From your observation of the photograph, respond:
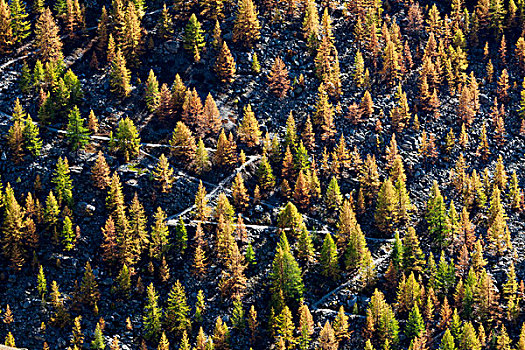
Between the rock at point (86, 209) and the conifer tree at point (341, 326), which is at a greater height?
the rock at point (86, 209)

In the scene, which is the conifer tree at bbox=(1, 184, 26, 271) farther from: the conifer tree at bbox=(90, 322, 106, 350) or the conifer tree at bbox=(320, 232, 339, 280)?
the conifer tree at bbox=(320, 232, 339, 280)

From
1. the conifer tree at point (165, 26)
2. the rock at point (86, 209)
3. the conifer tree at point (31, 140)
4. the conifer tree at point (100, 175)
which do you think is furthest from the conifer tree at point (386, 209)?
the conifer tree at point (31, 140)

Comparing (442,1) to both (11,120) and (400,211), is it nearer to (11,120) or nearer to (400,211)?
(400,211)

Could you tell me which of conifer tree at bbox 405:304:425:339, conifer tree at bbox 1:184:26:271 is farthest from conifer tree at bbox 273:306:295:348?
conifer tree at bbox 1:184:26:271

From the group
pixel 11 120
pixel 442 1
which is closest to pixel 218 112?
pixel 11 120

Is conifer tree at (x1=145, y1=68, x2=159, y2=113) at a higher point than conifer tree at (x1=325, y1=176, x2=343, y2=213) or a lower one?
higher

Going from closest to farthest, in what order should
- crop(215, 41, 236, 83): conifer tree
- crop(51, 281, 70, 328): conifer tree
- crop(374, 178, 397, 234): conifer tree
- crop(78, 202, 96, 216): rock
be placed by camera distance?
crop(51, 281, 70, 328): conifer tree < crop(78, 202, 96, 216): rock < crop(374, 178, 397, 234): conifer tree < crop(215, 41, 236, 83): conifer tree

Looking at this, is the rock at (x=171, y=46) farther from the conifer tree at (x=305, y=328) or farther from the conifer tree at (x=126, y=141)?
the conifer tree at (x=305, y=328)
